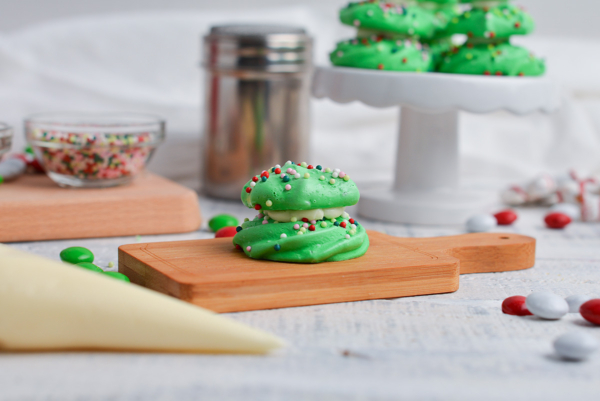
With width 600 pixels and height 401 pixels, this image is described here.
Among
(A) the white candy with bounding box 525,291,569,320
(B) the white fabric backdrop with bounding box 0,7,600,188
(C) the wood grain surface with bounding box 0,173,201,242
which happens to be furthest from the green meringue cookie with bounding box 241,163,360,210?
(B) the white fabric backdrop with bounding box 0,7,600,188

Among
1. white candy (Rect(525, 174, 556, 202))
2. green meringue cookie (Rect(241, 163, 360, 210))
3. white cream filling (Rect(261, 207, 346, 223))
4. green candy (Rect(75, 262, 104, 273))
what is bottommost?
white candy (Rect(525, 174, 556, 202))

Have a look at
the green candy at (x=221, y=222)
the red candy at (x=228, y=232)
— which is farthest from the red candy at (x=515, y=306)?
the green candy at (x=221, y=222)

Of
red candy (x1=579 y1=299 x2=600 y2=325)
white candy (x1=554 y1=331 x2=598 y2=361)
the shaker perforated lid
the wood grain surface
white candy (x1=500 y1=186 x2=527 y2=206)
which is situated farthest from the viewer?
white candy (x1=500 y1=186 x2=527 y2=206)

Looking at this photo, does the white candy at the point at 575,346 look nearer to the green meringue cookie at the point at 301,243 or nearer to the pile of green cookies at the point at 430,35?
the green meringue cookie at the point at 301,243

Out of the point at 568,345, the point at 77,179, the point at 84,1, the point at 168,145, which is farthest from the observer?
the point at 84,1

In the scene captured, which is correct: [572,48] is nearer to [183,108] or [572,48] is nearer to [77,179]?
[183,108]

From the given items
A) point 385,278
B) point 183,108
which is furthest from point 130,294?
point 183,108

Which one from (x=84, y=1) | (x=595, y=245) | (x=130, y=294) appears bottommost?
(x=595, y=245)

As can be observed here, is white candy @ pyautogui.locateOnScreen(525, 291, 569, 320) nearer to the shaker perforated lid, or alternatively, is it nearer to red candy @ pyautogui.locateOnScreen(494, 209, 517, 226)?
red candy @ pyautogui.locateOnScreen(494, 209, 517, 226)
